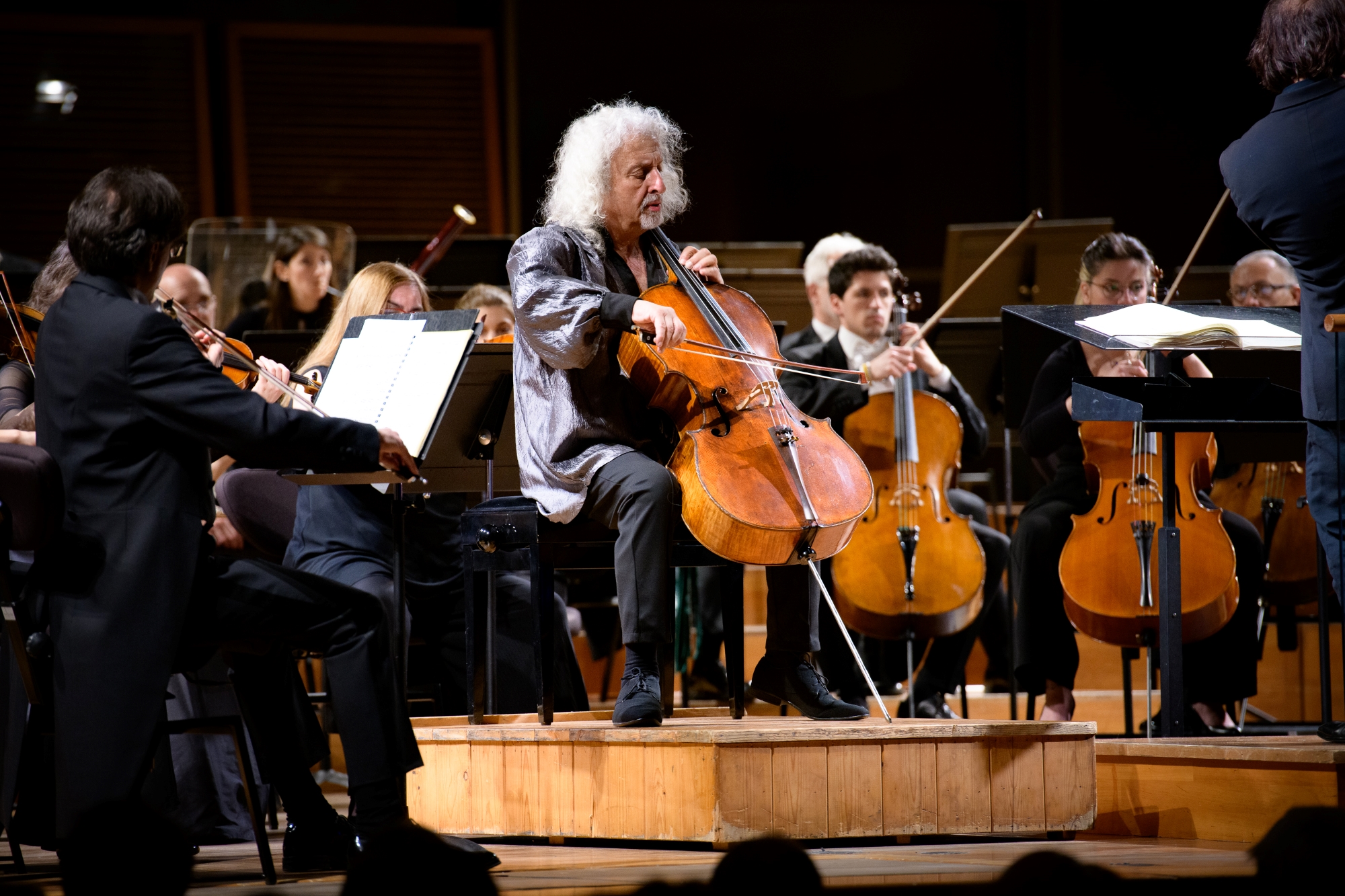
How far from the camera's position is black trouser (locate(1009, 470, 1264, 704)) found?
11.0 ft

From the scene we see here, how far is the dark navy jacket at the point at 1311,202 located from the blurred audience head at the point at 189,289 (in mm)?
2734

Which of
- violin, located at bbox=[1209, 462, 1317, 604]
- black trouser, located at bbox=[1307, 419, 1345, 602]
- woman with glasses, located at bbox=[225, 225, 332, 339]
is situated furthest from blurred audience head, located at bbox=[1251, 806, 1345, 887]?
woman with glasses, located at bbox=[225, 225, 332, 339]

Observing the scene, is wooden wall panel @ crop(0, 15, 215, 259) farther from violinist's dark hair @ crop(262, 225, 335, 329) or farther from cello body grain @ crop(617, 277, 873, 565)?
cello body grain @ crop(617, 277, 873, 565)

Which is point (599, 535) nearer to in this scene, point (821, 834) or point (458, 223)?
point (821, 834)

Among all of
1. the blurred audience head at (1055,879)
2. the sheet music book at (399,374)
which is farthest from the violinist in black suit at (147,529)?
the blurred audience head at (1055,879)

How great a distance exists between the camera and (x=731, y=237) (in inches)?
268

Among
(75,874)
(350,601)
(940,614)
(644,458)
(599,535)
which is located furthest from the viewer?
(940,614)

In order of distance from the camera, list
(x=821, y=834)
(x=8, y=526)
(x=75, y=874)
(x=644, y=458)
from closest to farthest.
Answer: (x=75, y=874)
(x=8, y=526)
(x=821, y=834)
(x=644, y=458)

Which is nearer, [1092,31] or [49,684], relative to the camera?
[49,684]

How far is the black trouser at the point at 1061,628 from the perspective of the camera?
11.0 ft

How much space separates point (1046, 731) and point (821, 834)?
409 mm

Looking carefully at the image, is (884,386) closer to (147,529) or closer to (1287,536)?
(1287,536)

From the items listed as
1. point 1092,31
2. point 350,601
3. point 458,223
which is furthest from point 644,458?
point 1092,31

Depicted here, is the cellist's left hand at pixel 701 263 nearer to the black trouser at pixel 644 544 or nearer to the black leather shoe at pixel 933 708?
the black trouser at pixel 644 544
